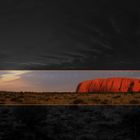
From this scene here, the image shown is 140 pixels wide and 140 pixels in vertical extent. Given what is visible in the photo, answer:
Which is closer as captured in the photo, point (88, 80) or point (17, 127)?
point (17, 127)

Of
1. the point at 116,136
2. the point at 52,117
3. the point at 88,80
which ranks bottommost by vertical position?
the point at 116,136

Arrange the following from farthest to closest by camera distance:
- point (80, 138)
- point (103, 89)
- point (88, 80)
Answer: point (88, 80), point (103, 89), point (80, 138)


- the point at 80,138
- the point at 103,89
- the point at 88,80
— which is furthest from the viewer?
the point at 88,80

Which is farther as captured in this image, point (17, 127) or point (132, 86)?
point (132, 86)

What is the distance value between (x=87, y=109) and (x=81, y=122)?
0.19m

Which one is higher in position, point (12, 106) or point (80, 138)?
point (12, 106)

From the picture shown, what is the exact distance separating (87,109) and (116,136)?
50 cm

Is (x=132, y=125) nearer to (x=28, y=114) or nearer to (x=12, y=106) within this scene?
(x=28, y=114)

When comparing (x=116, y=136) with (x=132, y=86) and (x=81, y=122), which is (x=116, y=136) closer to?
(x=81, y=122)

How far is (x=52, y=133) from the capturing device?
3.55 metres

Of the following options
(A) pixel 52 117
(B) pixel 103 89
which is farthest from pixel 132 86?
(A) pixel 52 117

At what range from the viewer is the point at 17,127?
357cm

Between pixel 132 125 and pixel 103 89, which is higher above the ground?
pixel 103 89

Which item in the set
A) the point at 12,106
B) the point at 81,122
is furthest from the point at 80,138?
the point at 12,106
